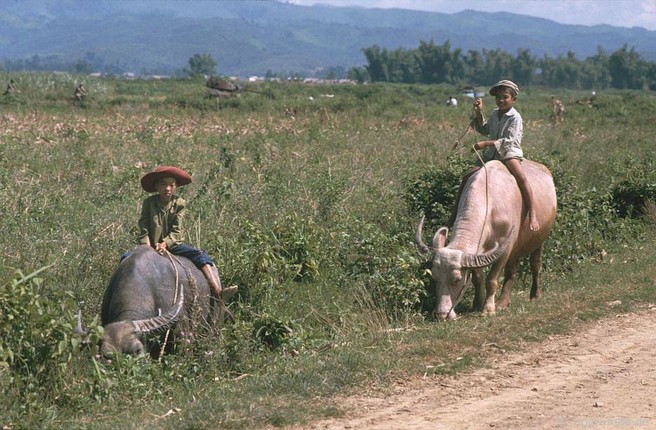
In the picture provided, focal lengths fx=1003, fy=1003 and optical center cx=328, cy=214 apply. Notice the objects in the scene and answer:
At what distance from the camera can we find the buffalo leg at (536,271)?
10.6 metres

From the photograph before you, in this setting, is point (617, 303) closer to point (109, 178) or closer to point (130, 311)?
point (130, 311)

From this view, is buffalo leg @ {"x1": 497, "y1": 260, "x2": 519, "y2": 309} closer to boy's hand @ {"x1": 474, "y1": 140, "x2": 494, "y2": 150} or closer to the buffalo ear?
the buffalo ear

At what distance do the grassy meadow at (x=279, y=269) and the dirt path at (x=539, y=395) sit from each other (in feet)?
0.76

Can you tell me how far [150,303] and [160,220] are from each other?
0.84 m

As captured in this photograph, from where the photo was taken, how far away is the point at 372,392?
688cm

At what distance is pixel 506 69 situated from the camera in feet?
393

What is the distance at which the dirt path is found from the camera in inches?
248

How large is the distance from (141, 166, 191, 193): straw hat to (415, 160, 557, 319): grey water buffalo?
88.4 inches

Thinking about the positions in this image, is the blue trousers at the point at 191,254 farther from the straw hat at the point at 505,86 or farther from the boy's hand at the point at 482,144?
the straw hat at the point at 505,86

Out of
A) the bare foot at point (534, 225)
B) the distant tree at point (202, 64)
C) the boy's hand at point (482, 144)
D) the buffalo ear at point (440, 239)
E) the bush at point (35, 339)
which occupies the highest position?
the boy's hand at point (482, 144)

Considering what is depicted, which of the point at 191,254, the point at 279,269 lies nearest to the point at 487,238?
the point at 279,269

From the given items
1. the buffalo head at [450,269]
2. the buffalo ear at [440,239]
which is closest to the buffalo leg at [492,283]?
the buffalo head at [450,269]

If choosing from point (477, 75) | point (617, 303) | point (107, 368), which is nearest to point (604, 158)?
point (617, 303)

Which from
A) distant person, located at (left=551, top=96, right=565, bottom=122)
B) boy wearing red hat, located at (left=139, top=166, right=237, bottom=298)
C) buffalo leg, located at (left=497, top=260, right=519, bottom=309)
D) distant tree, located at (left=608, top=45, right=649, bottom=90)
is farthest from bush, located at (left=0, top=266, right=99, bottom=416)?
distant tree, located at (left=608, top=45, right=649, bottom=90)
